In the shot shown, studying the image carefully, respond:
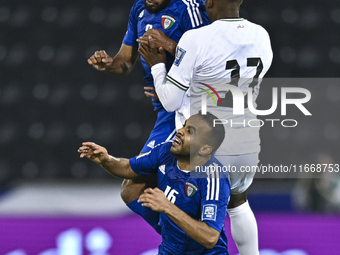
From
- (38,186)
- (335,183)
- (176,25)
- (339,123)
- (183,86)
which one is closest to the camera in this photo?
(183,86)

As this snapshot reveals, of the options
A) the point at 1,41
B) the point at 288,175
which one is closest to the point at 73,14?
the point at 1,41

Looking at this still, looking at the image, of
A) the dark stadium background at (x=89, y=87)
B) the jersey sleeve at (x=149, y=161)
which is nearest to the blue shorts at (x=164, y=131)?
the jersey sleeve at (x=149, y=161)

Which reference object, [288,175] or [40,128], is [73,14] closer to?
[40,128]

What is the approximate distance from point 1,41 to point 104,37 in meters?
1.28

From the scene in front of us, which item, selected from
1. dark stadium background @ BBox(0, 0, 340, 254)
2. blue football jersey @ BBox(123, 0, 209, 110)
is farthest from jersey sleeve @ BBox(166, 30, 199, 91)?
dark stadium background @ BBox(0, 0, 340, 254)

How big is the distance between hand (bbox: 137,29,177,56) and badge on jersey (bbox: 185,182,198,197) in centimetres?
71

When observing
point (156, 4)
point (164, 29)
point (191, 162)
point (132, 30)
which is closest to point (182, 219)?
point (191, 162)

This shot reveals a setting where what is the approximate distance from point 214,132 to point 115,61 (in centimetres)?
86

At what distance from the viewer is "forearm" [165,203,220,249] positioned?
2189mm

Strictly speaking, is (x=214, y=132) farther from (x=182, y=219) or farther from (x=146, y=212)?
(x=146, y=212)

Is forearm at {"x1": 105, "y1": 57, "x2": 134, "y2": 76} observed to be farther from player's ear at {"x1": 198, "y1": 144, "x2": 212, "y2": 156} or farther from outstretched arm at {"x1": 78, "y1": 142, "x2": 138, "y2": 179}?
player's ear at {"x1": 198, "y1": 144, "x2": 212, "y2": 156}

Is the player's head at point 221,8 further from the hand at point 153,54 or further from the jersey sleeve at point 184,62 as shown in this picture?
the hand at point 153,54

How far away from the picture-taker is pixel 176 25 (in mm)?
2648

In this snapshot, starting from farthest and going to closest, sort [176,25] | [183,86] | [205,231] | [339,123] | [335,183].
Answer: [339,123]
[335,183]
[176,25]
[183,86]
[205,231]
